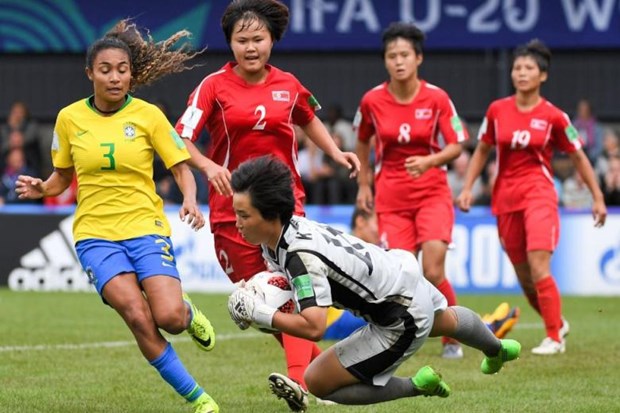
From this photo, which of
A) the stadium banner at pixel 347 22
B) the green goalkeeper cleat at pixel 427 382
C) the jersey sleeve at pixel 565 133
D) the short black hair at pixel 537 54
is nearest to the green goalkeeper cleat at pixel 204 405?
the green goalkeeper cleat at pixel 427 382

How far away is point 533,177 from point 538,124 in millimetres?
431

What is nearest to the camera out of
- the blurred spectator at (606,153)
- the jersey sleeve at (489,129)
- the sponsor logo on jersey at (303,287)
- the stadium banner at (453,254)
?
the sponsor logo on jersey at (303,287)

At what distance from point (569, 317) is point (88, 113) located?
7.39 m

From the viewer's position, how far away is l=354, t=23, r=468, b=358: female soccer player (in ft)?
34.1

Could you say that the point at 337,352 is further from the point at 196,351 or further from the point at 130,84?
the point at 196,351

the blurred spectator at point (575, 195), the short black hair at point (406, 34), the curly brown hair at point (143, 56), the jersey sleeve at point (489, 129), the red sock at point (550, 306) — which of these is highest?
the curly brown hair at point (143, 56)

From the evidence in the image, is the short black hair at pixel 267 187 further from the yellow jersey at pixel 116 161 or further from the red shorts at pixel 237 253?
the red shorts at pixel 237 253

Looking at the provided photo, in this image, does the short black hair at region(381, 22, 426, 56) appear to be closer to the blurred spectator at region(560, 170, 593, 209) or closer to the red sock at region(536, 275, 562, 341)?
the red sock at region(536, 275, 562, 341)

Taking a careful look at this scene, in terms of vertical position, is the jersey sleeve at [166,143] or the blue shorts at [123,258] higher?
the jersey sleeve at [166,143]

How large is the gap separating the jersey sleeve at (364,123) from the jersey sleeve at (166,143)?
318 centimetres

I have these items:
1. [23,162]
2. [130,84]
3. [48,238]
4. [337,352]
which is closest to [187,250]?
[48,238]

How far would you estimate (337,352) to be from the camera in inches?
275

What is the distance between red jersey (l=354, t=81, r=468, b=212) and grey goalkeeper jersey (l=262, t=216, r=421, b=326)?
354 cm

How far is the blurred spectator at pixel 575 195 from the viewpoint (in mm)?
17750
